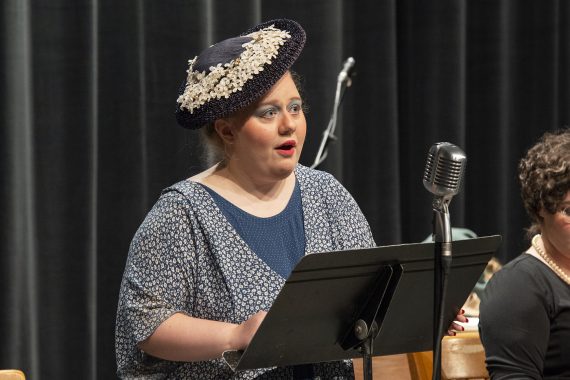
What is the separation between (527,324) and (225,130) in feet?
2.39

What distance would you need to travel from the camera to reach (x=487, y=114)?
396 cm

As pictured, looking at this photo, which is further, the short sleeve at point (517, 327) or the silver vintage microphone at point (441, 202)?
the short sleeve at point (517, 327)

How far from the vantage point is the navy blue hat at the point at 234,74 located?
1829 millimetres

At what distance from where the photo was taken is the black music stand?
1.60m

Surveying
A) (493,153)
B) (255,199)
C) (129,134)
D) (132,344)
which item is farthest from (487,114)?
(132,344)

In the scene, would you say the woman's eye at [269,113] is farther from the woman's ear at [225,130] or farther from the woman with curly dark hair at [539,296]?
the woman with curly dark hair at [539,296]

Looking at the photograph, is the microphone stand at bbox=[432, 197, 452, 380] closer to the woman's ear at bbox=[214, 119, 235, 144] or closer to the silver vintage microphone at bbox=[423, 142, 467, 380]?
the silver vintage microphone at bbox=[423, 142, 467, 380]

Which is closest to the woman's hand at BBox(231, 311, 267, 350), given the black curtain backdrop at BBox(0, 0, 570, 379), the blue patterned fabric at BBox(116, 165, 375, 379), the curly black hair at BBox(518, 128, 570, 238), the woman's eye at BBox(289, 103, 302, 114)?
the blue patterned fabric at BBox(116, 165, 375, 379)

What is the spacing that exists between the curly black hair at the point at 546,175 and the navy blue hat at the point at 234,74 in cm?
58

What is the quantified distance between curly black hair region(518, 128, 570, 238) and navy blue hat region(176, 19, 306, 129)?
1.90 feet

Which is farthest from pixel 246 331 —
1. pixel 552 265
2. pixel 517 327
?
pixel 552 265

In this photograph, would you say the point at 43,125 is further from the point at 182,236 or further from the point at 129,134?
the point at 182,236

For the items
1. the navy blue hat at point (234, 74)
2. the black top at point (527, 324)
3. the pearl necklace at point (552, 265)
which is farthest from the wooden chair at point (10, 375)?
the pearl necklace at point (552, 265)

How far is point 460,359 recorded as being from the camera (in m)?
2.21
